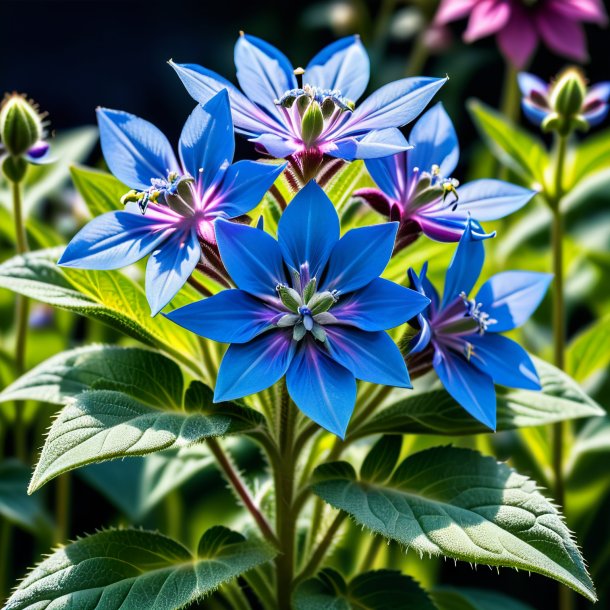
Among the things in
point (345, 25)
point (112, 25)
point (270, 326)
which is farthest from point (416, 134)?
point (112, 25)

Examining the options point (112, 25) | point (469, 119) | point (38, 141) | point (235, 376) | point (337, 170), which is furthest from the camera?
point (112, 25)

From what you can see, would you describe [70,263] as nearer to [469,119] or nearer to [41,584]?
[41,584]

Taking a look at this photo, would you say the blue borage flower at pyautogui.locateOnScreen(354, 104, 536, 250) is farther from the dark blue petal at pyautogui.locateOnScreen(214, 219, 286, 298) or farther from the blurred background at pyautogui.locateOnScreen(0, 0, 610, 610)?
the blurred background at pyautogui.locateOnScreen(0, 0, 610, 610)

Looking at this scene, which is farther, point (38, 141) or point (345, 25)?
point (345, 25)

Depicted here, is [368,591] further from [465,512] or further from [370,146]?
[370,146]

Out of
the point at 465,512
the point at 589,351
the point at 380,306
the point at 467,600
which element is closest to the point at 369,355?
the point at 380,306

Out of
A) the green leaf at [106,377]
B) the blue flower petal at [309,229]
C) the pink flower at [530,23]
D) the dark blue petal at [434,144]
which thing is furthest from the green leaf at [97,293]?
the pink flower at [530,23]

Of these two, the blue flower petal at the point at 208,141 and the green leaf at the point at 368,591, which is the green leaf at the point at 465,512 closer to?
the green leaf at the point at 368,591
